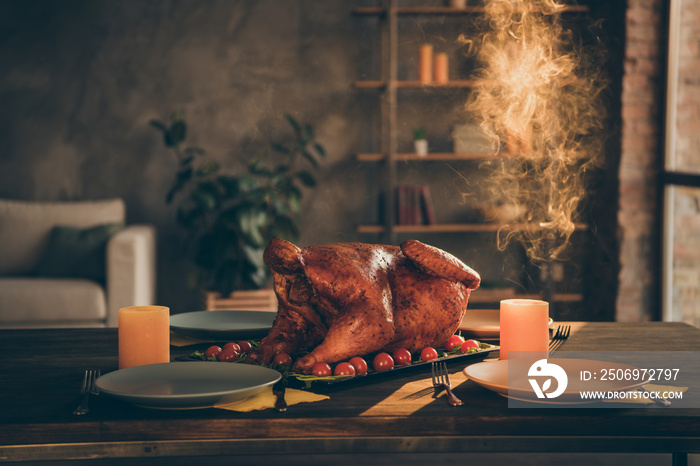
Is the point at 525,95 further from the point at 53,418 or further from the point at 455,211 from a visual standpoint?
the point at 53,418

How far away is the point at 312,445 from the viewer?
3.05 ft

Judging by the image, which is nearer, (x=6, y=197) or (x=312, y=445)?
(x=312, y=445)

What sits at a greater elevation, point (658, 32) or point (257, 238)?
point (658, 32)

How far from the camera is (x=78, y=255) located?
367cm

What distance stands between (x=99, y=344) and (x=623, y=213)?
3085mm

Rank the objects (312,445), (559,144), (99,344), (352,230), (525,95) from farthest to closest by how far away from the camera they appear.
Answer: (352,230) → (559,144) → (525,95) → (99,344) → (312,445)

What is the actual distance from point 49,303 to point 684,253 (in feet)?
10.3

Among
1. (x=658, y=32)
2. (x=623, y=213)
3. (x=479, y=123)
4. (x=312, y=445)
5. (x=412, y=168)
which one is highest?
(x=658, y=32)

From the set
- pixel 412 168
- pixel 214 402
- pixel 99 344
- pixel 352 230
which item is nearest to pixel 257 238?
pixel 352 230

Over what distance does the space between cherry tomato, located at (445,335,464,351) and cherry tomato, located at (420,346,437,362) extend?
8 cm

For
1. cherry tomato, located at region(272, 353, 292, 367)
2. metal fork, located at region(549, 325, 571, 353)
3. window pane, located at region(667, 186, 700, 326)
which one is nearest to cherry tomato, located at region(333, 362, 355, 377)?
cherry tomato, located at region(272, 353, 292, 367)

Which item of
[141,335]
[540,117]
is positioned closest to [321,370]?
[141,335]

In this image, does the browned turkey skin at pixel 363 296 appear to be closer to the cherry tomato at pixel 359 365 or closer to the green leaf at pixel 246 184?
the cherry tomato at pixel 359 365

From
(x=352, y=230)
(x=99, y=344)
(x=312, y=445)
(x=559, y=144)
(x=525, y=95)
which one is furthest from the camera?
(x=352, y=230)
